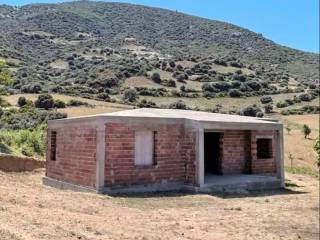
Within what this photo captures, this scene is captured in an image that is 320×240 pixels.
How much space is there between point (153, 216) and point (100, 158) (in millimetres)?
3946

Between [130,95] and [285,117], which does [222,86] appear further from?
[130,95]

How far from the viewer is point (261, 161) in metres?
19.4

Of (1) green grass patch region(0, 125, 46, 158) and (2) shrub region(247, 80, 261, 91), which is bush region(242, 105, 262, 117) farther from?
(1) green grass patch region(0, 125, 46, 158)

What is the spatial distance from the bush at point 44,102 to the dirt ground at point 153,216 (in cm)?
2810

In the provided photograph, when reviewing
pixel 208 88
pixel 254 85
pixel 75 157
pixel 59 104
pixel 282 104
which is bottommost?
pixel 75 157

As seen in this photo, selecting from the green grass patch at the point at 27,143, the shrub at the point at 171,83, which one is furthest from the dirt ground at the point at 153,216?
the shrub at the point at 171,83

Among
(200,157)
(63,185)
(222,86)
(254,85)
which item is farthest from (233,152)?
(254,85)

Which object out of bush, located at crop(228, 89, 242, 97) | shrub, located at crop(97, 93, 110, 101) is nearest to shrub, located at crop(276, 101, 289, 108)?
bush, located at crop(228, 89, 242, 97)

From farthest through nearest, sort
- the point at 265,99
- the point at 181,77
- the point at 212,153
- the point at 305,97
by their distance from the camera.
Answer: the point at 181,77
the point at 305,97
the point at 265,99
the point at 212,153

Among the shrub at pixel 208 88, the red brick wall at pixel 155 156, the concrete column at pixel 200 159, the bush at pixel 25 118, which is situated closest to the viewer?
the red brick wall at pixel 155 156

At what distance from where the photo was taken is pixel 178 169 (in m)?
16.7

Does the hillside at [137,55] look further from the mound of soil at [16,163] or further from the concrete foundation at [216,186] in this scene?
the concrete foundation at [216,186]

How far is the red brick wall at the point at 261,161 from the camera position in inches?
748

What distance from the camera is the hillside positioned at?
57312mm
